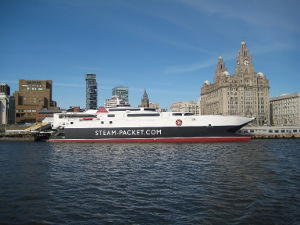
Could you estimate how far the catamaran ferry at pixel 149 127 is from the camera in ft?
Answer: 140

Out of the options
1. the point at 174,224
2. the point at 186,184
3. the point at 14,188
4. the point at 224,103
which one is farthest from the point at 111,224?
the point at 224,103

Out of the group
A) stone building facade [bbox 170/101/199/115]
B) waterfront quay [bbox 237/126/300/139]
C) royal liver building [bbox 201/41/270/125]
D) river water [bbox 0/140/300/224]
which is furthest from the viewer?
stone building facade [bbox 170/101/199/115]

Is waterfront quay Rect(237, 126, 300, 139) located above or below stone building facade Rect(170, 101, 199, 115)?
below

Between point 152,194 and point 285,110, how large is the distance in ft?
410

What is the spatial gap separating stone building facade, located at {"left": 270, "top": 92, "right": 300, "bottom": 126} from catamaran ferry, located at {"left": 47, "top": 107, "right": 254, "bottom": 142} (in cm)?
7547

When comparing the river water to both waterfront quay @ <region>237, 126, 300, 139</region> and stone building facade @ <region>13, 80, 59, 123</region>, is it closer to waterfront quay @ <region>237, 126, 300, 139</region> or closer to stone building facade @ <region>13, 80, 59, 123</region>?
waterfront quay @ <region>237, 126, 300, 139</region>

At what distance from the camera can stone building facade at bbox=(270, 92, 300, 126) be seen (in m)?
111

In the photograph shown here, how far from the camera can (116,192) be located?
13914 mm

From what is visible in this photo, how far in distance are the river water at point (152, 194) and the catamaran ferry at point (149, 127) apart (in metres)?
21.0

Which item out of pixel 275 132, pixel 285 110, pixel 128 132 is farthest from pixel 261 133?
pixel 285 110

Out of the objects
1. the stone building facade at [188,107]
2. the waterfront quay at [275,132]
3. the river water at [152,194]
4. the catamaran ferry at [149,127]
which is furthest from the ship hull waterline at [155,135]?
the stone building facade at [188,107]

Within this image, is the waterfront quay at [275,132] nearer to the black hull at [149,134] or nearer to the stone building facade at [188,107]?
the black hull at [149,134]

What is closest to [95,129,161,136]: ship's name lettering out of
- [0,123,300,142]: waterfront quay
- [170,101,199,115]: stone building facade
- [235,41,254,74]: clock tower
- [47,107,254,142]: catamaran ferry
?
[47,107,254,142]: catamaran ferry

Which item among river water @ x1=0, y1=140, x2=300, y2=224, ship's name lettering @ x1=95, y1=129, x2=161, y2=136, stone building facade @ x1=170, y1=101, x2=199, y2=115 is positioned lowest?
river water @ x1=0, y1=140, x2=300, y2=224
